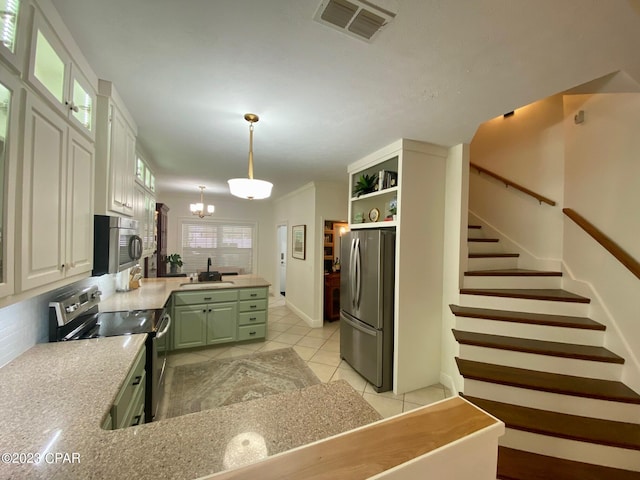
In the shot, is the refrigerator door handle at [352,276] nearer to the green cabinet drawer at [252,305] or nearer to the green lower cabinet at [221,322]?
the green cabinet drawer at [252,305]

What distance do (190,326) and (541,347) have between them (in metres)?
3.75

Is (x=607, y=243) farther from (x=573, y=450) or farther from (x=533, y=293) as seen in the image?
(x=573, y=450)

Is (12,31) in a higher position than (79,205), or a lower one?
higher

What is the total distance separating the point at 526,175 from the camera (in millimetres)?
3082

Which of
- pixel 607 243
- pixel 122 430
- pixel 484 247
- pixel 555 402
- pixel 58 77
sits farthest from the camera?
pixel 484 247

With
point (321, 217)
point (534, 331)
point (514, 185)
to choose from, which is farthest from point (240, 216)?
point (534, 331)

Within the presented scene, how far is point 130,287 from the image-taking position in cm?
319

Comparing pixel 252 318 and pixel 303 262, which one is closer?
pixel 252 318

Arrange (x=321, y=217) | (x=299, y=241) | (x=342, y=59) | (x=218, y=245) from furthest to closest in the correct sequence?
(x=218, y=245), (x=299, y=241), (x=321, y=217), (x=342, y=59)

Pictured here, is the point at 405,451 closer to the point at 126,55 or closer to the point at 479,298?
the point at 126,55

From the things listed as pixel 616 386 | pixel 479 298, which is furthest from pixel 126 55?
pixel 616 386

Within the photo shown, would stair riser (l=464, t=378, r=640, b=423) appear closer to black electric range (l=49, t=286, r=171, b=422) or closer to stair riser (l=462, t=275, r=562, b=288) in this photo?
stair riser (l=462, t=275, r=562, b=288)

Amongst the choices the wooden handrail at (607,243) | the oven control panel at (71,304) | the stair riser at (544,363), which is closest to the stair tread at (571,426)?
the stair riser at (544,363)

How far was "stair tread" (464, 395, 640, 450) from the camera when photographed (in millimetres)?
1592
